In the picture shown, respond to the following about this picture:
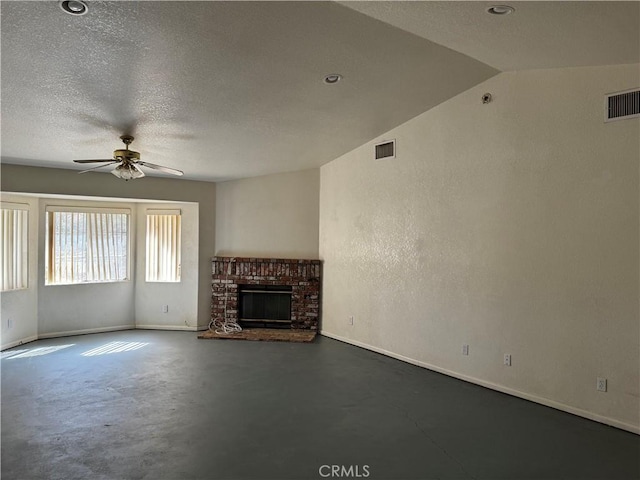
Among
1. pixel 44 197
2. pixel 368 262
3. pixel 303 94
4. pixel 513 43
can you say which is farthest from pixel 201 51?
pixel 44 197

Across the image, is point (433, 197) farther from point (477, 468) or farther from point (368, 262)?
point (477, 468)

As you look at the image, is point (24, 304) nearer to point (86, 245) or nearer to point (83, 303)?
point (83, 303)

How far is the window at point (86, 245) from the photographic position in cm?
654

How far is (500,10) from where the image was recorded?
2727 mm

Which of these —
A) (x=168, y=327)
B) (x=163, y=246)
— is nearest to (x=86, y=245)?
(x=163, y=246)

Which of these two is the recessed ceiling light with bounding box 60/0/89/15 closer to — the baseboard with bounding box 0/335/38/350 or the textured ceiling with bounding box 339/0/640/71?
the textured ceiling with bounding box 339/0/640/71

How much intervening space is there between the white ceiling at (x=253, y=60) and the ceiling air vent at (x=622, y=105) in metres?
0.28

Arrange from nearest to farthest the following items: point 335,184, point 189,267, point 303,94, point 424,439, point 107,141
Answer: point 424,439 → point 303,94 → point 107,141 → point 335,184 → point 189,267

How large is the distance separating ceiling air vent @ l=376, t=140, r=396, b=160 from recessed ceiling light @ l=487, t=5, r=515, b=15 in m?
2.77

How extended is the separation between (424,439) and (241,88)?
3162 mm

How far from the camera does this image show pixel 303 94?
3.98 m

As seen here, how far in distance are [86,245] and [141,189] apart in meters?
1.26

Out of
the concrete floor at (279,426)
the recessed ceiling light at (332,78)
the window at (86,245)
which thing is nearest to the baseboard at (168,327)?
the window at (86,245)

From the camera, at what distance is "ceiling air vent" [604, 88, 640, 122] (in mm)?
3379
